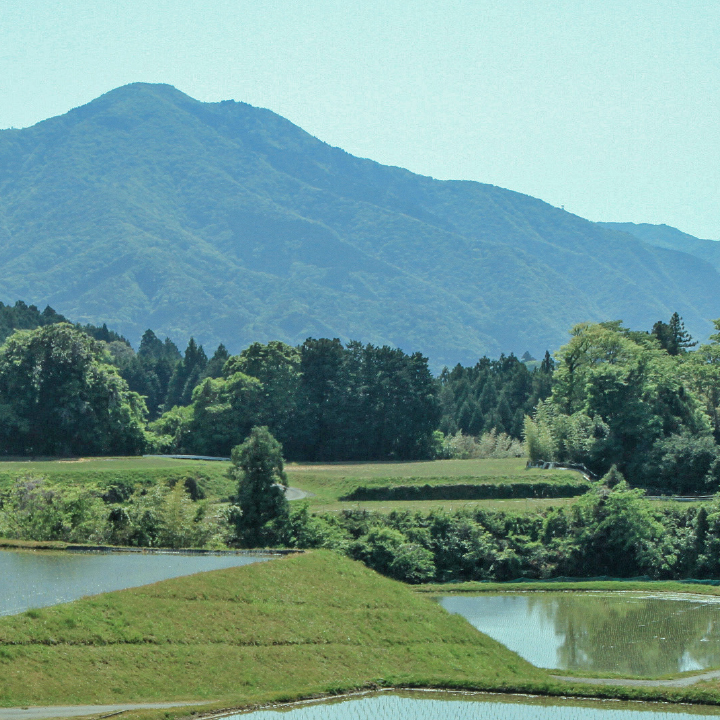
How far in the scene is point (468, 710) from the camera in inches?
944

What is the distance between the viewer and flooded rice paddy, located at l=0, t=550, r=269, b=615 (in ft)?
88.5

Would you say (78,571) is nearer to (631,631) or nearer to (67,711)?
(67,711)

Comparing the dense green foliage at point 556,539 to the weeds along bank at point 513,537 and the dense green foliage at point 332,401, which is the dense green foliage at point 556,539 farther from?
the dense green foliage at point 332,401

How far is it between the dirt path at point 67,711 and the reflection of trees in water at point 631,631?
52.4 feet

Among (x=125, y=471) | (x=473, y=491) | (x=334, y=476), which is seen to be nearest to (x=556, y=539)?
(x=473, y=491)

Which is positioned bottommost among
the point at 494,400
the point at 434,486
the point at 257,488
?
the point at 434,486

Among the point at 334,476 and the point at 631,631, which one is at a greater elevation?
the point at 334,476

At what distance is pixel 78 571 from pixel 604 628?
20.2m

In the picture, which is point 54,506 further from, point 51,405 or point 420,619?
point 51,405

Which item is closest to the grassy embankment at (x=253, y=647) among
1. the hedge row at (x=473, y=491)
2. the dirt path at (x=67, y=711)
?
the dirt path at (x=67, y=711)

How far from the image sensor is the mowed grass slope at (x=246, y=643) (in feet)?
74.3

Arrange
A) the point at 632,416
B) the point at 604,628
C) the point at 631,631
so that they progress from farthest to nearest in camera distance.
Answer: the point at 632,416
the point at 604,628
the point at 631,631

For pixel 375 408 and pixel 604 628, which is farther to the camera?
pixel 375 408

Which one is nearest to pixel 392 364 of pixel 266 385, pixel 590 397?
pixel 266 385
